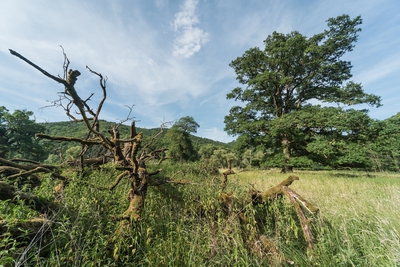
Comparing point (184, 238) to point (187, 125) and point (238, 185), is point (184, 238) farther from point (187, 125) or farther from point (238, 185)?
point (187, 125)

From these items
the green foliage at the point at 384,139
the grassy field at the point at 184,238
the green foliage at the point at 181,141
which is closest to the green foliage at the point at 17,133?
the green foliage at the point at 181,141

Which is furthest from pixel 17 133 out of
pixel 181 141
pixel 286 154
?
pixel 286 154

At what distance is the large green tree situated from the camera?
48.0 ft

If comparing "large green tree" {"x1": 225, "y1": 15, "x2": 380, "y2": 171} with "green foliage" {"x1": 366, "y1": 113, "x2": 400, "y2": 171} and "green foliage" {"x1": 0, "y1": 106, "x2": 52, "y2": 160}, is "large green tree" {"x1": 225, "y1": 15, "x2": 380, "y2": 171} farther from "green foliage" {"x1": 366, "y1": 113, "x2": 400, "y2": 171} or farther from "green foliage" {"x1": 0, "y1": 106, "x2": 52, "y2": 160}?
"green foliage" {"x1": 0, "y1": 106, "x2": 52, "y2": 160}

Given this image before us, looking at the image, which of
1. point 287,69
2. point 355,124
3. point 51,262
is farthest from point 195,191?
point 287,69

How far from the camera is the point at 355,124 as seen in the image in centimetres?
1241

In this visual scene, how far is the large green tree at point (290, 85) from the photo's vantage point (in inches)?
576

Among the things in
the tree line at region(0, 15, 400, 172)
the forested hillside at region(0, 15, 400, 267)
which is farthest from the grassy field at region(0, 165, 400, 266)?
the tree line at region(0, 15, 400, 172)

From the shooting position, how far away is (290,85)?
17.8 metres

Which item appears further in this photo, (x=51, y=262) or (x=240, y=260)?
(x=240, y=260)

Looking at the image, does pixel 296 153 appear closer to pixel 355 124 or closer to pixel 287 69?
pixel 355 124

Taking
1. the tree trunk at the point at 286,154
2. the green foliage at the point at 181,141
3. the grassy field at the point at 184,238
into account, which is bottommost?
the grassy field at the point at 184,238

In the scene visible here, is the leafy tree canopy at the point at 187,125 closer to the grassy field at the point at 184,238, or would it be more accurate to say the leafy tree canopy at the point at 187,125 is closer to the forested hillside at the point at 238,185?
the forested hillside at the point at 238,185

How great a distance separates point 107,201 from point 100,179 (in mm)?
1316
